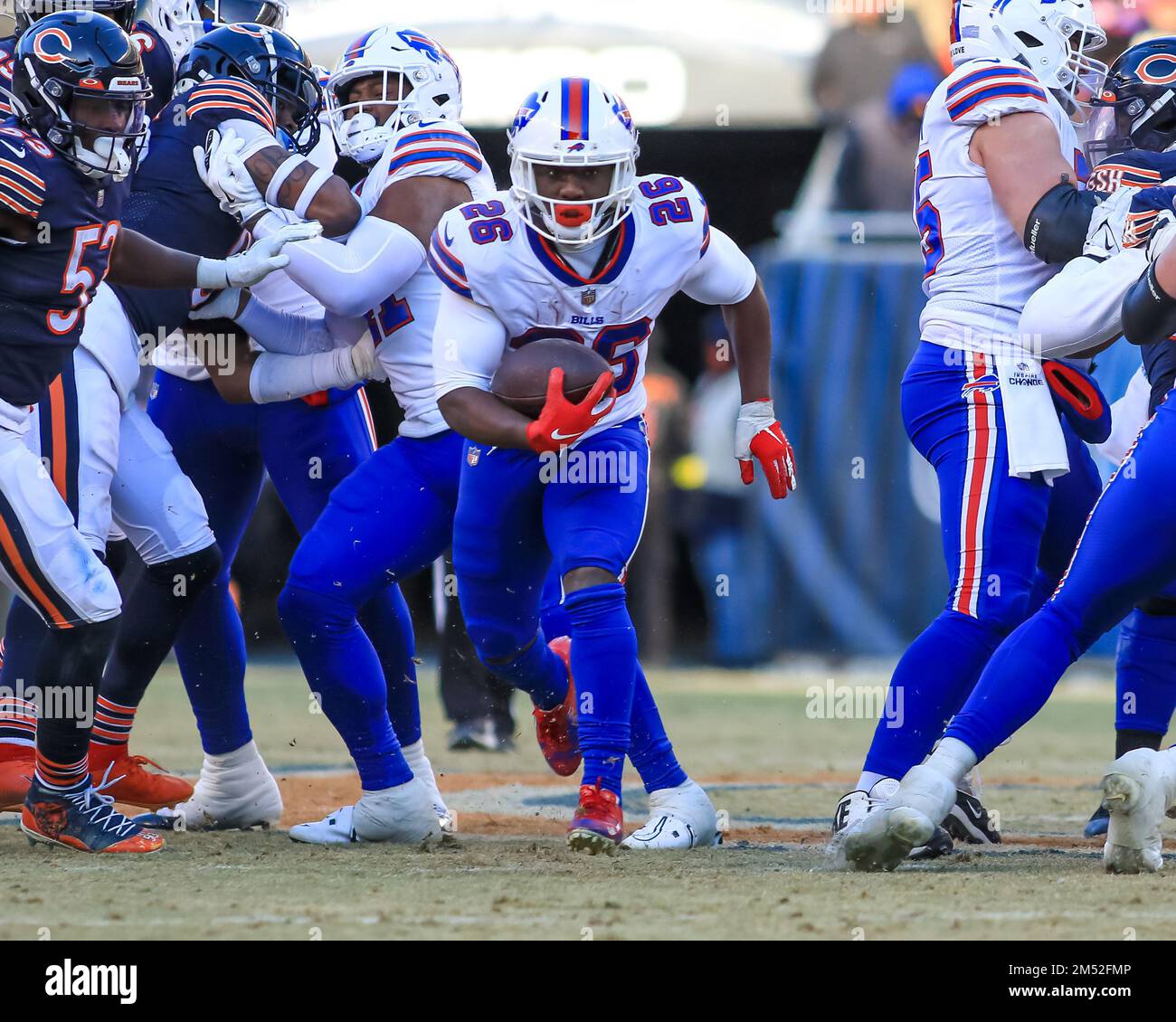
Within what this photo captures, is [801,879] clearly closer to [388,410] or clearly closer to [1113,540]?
[1113,540]

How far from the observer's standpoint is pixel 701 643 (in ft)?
39.0

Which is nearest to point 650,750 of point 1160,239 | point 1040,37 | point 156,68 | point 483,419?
point 483,419

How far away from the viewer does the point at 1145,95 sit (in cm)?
456

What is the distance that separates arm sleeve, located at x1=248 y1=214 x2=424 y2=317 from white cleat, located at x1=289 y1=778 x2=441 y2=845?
4.15ft

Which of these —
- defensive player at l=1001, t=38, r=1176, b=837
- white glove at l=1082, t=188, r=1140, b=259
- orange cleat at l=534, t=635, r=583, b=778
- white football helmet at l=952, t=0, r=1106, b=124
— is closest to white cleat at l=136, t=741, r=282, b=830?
orange cleat at l=534, t=635, r=583, b=778

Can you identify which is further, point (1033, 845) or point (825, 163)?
point (825, 163)

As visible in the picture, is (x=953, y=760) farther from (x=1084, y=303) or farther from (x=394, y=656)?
(x=394, y=656)

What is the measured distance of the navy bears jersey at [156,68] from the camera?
5.05 metres

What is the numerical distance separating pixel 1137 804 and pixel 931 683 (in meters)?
0.58

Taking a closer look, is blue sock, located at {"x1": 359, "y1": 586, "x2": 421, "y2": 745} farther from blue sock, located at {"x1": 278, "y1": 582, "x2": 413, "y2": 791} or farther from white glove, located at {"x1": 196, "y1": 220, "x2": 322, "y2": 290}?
white glove, located at {"x1": 196, "y1": 220, "x2": 322, "y2": 290}

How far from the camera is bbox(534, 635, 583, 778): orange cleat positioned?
16.2 feet

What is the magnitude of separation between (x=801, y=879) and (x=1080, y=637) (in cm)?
79

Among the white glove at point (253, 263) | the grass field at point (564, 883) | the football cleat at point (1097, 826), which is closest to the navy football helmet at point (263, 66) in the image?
the white glove at point (253, 263)

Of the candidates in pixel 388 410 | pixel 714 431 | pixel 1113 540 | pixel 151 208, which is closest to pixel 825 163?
pixel 714 431
